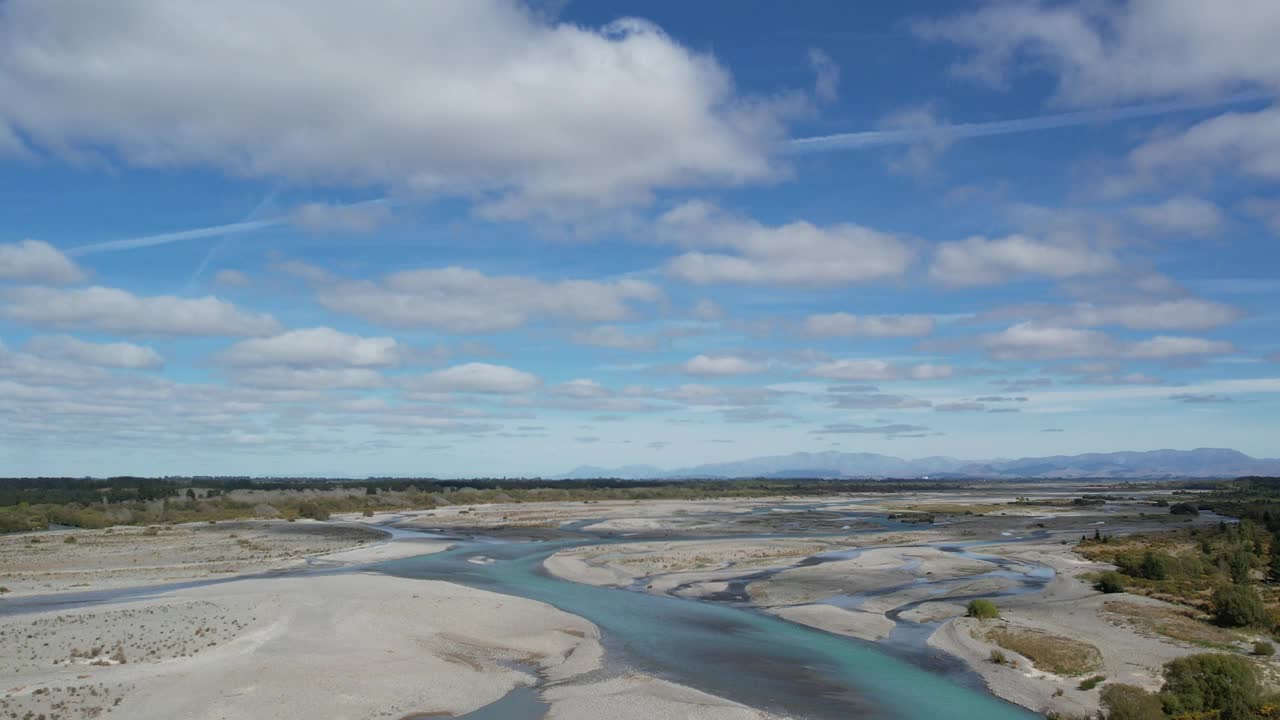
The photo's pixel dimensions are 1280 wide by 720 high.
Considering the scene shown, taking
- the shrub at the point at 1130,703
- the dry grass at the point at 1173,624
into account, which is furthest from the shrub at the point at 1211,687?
the dry grass at the point at 1173,624

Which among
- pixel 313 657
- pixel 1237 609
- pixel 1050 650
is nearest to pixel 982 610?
pixel 1050 650

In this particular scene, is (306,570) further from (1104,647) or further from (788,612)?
(1104,647)

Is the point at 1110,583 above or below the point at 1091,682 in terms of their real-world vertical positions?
above

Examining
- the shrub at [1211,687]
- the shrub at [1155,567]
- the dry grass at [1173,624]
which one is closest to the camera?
the shrub at [1211,687]

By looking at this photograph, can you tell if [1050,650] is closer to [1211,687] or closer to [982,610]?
[982,610]

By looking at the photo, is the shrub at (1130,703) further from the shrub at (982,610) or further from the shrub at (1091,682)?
the shrub at (982,610)

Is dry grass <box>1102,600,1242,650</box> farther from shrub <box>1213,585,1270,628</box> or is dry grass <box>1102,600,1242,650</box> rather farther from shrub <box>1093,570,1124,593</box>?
shrub <box>1093,570,1124,593</box>
